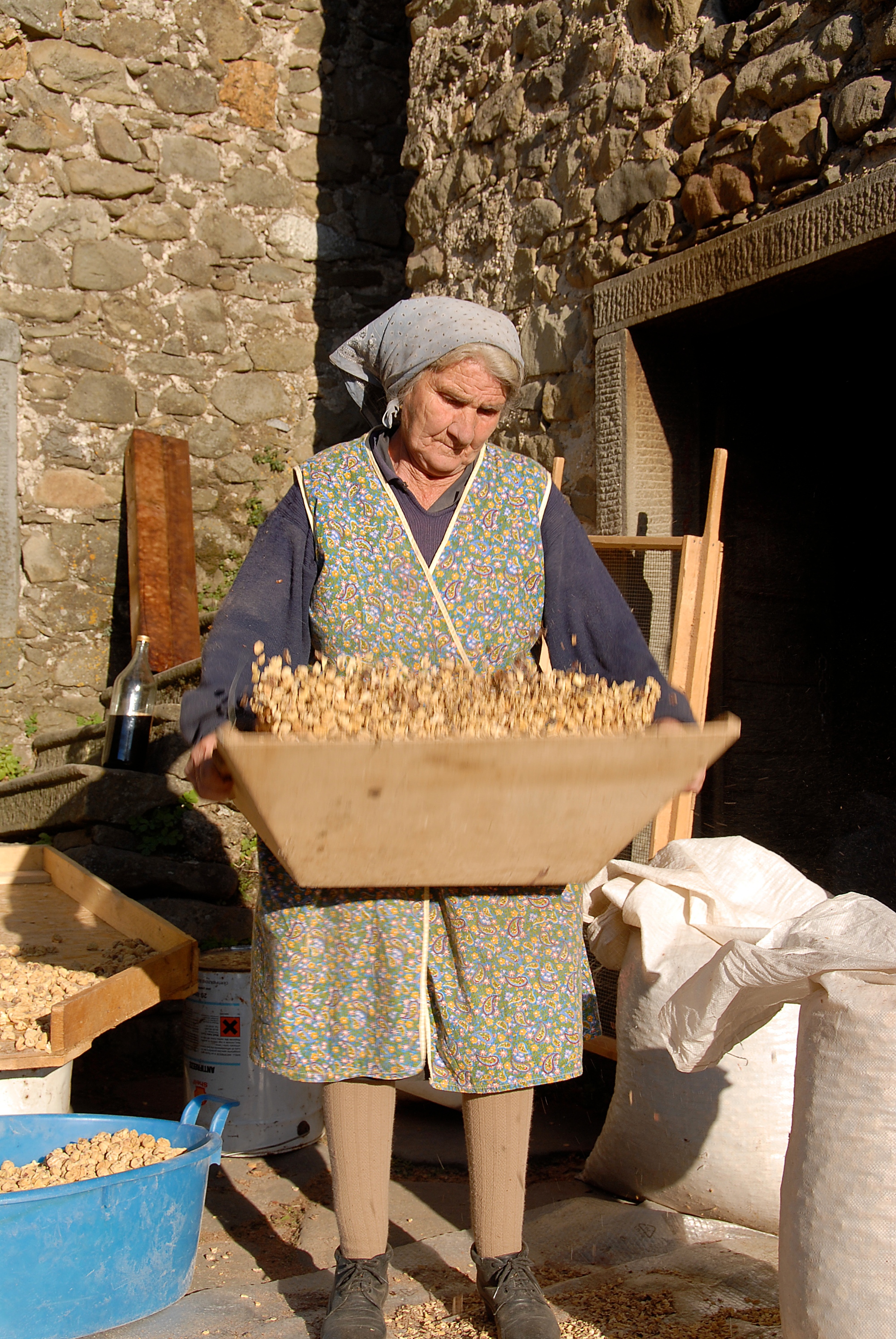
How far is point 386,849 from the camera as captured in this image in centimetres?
140

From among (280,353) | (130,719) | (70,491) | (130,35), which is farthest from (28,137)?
(130,719)

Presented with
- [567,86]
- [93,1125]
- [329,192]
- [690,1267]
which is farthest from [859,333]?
[93,1125]

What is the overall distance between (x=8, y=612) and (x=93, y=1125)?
3071mm

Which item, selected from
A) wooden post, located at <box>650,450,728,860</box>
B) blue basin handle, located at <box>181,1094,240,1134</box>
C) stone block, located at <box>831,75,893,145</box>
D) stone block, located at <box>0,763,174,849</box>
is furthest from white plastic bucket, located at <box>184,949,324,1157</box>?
stone block, located at <box>831,75,893,145</box>

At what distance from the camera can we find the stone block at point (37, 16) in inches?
178

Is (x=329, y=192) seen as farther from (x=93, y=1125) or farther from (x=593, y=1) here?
(x=93, y=1125)

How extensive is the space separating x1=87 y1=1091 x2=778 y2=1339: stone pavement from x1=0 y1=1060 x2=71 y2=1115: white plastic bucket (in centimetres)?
41

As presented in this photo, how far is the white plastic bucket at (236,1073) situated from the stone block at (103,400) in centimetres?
292

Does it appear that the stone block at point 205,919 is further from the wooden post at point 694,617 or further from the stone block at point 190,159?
the stone block at point 190,159

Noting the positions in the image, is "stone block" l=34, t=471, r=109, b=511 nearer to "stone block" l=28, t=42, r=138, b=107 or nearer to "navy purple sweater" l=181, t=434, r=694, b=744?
"stone block" l=28, t=42, r=138, b=107

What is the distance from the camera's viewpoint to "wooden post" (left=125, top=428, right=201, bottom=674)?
14.4ft

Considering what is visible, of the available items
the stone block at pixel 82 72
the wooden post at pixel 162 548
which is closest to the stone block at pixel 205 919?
the wooden post at pixel 162 548

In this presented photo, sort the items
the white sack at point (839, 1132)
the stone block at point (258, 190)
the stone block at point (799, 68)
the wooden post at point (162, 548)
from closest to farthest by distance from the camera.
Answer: the white sack at point (839, 1132) → the stone block at point (799, 68) → the wooden post at point (162, 548) → the stone block at point (258, 190)

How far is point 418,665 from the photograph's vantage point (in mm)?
1674
